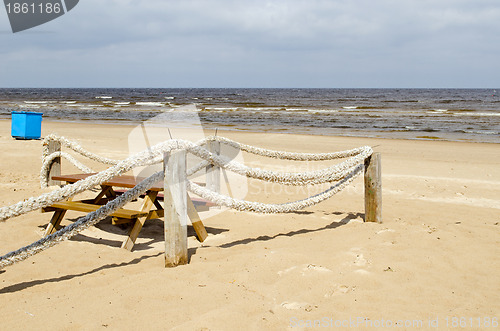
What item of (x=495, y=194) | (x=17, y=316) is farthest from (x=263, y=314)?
(x=495, y=194)

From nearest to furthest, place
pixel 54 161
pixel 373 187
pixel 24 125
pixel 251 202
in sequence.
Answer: pixel 251 202 < pixel 373 187 < pixel 54 161 < pixel 24 125

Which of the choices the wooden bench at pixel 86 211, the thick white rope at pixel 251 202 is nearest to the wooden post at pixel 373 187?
the thick white rope at pixel 251 202

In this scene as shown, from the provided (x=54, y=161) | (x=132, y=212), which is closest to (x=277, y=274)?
(x=132, y=212)

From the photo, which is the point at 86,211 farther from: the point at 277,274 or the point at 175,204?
the point at 277,274

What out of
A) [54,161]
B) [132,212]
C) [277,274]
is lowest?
[277,274]

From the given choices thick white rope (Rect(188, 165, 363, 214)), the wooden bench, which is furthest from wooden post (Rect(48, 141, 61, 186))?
thick white rope (Rect(188, 165, 363, 214))

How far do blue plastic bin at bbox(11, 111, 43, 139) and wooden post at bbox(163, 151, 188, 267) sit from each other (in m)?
11.3

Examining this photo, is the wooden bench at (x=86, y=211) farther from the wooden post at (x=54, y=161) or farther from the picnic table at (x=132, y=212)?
the wooden post at (x=54, y=161)

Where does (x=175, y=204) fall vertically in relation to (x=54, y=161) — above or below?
below

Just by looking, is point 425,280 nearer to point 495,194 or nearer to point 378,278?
point 378,278

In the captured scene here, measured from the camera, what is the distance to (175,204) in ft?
13.3

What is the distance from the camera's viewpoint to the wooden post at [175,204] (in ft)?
13.2

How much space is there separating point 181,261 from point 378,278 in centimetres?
175

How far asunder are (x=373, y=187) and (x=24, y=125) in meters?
11.6
